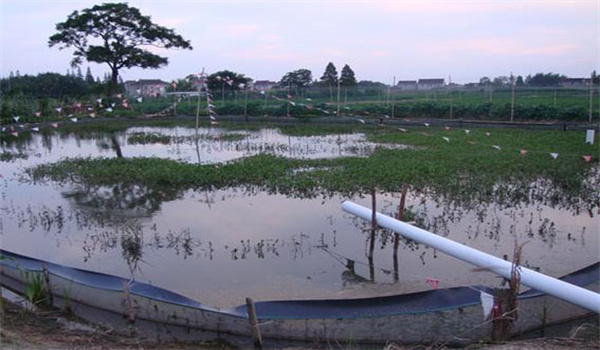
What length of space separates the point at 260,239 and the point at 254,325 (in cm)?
359

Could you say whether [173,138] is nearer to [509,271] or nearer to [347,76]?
[509,271]

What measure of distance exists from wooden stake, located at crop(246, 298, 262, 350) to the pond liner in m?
0.13

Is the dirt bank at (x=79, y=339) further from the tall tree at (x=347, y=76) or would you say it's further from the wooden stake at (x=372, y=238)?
the tall tree at (x=347, y=76)

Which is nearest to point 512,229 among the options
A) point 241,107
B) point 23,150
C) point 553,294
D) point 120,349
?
point 553,294

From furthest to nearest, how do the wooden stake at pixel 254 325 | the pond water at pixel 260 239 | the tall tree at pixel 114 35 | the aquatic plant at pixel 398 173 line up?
the tall tree at pixel 114 35 < the aquatic plant at pixel 398 173 < the pond water at pixel 260 239 < the wooden stake at pixel 254 325

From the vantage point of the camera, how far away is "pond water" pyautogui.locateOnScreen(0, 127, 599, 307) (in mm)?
6988

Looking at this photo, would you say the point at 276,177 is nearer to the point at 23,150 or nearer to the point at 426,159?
the point at 426,159

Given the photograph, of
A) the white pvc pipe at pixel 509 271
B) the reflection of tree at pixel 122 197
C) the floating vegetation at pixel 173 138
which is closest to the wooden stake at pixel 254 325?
the white pvc pipe at pixel 509 271

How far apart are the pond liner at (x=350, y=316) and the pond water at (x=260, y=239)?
2.87 feet

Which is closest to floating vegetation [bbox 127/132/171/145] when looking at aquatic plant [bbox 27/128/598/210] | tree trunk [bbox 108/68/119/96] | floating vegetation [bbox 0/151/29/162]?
floating vegetation [bbox 0/151/29/162]

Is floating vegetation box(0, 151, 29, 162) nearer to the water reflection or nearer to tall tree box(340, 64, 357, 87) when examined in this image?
the water reflection

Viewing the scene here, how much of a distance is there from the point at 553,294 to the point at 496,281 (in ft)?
6.31

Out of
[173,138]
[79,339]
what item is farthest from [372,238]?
[173,138]

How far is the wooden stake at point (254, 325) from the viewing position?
502cm
